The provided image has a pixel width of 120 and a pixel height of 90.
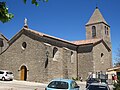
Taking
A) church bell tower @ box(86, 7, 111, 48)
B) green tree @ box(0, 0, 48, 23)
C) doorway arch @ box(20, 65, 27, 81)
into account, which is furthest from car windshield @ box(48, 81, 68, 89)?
church bell tower @ box(86, 7, 111, 48)

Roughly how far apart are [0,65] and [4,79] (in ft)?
19.3

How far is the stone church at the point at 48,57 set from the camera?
29828 millimetres

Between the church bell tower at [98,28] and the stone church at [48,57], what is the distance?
5.13 m

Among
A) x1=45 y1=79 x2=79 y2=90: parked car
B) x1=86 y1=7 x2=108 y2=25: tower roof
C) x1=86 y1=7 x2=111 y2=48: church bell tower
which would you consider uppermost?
x1=86 y1=7 x2=108 y2=25: tower roof

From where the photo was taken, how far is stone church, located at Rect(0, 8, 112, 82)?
29.8 m

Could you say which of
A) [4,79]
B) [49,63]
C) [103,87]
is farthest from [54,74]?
[103,87]

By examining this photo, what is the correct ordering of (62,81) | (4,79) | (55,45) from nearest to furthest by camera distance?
1. (62,81)
2. (4,79)
3. (55,45)

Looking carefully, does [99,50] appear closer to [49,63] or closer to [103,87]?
[49,63]

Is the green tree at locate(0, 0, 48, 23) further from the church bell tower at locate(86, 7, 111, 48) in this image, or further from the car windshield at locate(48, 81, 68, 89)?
the church bell tower at locate(86, 7, 111, 48)

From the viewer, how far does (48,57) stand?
29.5 meters

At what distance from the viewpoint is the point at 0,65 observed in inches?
1362

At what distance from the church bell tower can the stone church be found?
513 centimetres

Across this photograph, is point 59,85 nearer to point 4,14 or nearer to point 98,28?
point 4,14

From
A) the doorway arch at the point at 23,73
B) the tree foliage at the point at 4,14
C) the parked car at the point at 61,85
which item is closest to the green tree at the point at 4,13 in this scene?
the tree foliage at the point at 4,14
